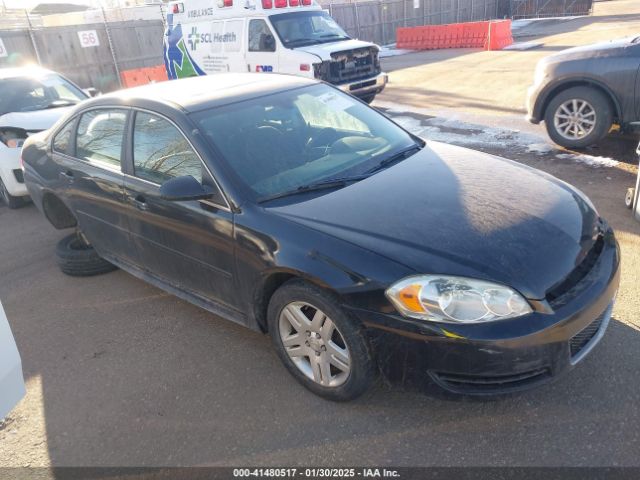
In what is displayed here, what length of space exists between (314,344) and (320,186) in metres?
0.93

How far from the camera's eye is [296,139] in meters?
3.36

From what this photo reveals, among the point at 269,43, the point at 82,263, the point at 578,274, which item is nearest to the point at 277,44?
the point at 269,43

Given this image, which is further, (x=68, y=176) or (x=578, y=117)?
(x=578, y=117)

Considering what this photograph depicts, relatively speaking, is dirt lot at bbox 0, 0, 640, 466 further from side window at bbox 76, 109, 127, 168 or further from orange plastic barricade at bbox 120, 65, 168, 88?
orange plastic barricade at bbox 120, 65, 168, 88

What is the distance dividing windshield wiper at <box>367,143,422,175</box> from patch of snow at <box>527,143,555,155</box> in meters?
3.82

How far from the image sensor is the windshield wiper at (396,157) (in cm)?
331

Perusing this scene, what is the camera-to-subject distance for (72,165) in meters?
4.21

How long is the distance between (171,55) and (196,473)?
12424 mm

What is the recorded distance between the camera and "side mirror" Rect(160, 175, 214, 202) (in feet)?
9.51

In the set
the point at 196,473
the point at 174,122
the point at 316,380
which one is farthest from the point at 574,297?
the point at 174,122

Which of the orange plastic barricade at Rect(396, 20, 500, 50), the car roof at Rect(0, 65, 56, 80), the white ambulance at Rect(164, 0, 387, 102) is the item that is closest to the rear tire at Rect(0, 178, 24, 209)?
the car roof at Rect(0, 65, 56, 80)

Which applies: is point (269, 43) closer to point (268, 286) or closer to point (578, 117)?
point (578, 117)

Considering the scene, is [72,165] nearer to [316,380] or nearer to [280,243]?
[280,243]

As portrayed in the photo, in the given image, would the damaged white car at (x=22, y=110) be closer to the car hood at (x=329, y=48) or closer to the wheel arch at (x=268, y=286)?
the car hood at (x=329, y=48)
